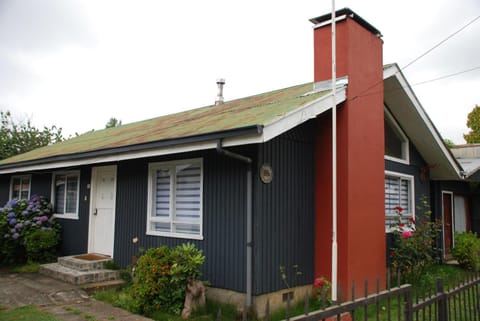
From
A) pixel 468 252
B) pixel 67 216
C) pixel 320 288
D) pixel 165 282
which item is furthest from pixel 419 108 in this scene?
pixel 67 216

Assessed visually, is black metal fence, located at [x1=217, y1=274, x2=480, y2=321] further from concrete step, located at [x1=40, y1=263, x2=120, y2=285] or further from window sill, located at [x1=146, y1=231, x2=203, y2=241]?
concrete step, located at [x1=40, y1=263, x2=120, y2=285]

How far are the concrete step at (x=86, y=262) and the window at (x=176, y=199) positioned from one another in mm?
Answer: 1393

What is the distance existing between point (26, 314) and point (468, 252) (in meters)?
9.84

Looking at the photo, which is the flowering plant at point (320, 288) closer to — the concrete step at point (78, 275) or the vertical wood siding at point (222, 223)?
the vertical wood siding at point (222, 223)

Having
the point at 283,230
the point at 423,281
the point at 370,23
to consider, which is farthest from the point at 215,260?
the point at 370,23

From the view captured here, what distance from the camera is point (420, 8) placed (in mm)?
7230

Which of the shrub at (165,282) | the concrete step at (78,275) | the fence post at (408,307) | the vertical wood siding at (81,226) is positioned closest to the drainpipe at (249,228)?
the shrub at (165,282)

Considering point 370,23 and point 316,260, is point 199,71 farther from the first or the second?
point 316,260

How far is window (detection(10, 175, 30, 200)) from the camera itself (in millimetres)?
12379

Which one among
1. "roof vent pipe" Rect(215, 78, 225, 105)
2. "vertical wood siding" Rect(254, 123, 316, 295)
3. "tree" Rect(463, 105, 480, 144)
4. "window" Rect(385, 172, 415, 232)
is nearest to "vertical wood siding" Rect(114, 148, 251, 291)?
"vertical wood siding" Rect(254, 123, 316, 295)

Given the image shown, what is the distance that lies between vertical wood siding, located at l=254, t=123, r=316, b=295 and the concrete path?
1945 millimetres

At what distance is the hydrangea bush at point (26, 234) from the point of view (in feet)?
30.4

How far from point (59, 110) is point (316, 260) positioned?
Result: 34.2 m

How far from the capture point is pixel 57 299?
6285mm
